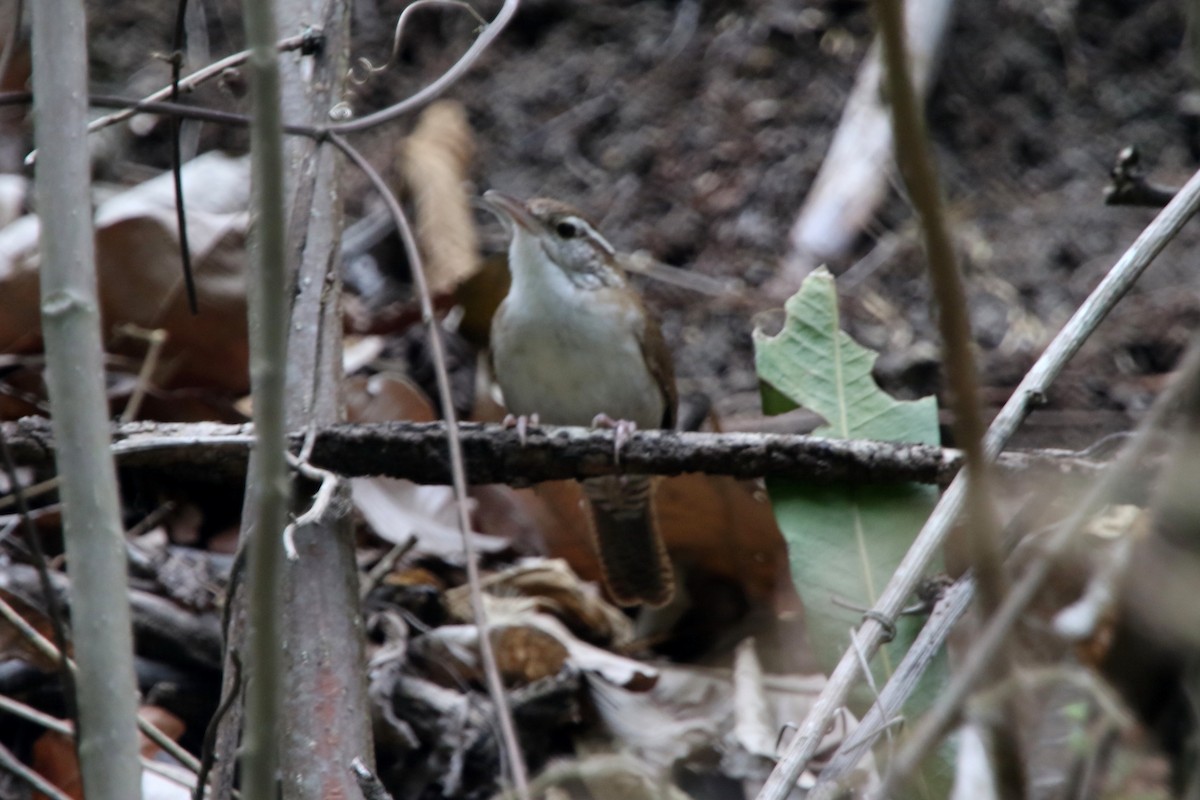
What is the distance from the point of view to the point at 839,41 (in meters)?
6.32

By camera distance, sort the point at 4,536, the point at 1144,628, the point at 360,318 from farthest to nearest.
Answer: the point at 360,318, the point at 4,536, the point at 1144,628

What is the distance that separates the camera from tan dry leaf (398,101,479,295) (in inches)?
200

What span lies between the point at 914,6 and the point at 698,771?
397 cm

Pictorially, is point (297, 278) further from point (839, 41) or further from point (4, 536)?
point (839, 41)

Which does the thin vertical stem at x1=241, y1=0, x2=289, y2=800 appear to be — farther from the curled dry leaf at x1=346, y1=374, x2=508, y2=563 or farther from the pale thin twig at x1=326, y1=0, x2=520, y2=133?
the curled dry leaf at x1=346, y1=374, x2=508, y2=563

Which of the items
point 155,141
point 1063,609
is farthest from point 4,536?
point 155,141

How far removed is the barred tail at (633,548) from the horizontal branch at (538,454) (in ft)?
3.50

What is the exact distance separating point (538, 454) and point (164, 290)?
5.85 ft

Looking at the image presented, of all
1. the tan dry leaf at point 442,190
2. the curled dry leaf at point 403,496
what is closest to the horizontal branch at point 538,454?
the curled dry leaf at point 403,496

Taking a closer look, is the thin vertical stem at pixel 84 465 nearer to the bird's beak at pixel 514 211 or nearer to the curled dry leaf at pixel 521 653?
the curled dry leaf at pixel 521 653

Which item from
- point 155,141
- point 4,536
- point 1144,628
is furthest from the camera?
point 155,141

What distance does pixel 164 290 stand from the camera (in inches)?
156

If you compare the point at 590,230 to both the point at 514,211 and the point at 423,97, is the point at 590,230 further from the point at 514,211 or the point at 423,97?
the point at 423,97

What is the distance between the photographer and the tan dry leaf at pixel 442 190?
508cm
